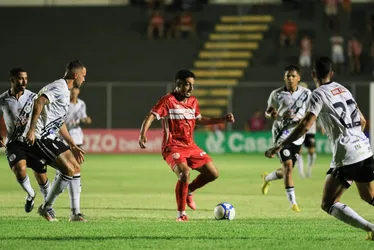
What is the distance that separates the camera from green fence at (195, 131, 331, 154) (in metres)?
35.2

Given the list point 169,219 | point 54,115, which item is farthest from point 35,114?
point 169,219

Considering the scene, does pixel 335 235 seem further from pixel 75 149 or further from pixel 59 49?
pixel 59 49

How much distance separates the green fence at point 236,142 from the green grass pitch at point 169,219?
1050 cm

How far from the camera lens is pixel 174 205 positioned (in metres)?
16.3

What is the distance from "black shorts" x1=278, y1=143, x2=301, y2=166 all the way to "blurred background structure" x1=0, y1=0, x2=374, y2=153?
23.1m

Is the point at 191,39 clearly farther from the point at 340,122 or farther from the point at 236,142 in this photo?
the point at 340,122

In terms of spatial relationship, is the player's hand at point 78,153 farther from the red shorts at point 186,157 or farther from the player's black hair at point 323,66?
the player's black hair at point 323,66

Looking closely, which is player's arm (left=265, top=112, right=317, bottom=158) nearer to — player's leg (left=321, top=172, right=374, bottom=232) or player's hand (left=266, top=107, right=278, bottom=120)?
player's leg (left=321, top=172, right=374, bottom=232)

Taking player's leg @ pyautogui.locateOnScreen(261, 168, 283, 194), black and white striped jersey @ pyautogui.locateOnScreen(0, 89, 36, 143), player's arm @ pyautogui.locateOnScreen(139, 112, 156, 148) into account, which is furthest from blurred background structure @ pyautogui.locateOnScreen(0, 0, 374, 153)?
player's arm @ pyautogui.locateOnScreen(139, 112, 156, 148)

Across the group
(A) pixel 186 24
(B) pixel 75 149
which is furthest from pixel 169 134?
(A) pixel 186 24

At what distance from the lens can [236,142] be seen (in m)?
35.8

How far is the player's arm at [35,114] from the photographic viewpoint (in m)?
11.9

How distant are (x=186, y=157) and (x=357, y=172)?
4013 mm

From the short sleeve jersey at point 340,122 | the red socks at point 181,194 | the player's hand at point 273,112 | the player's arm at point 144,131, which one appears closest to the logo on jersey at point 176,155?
the red socks at point 181,194
